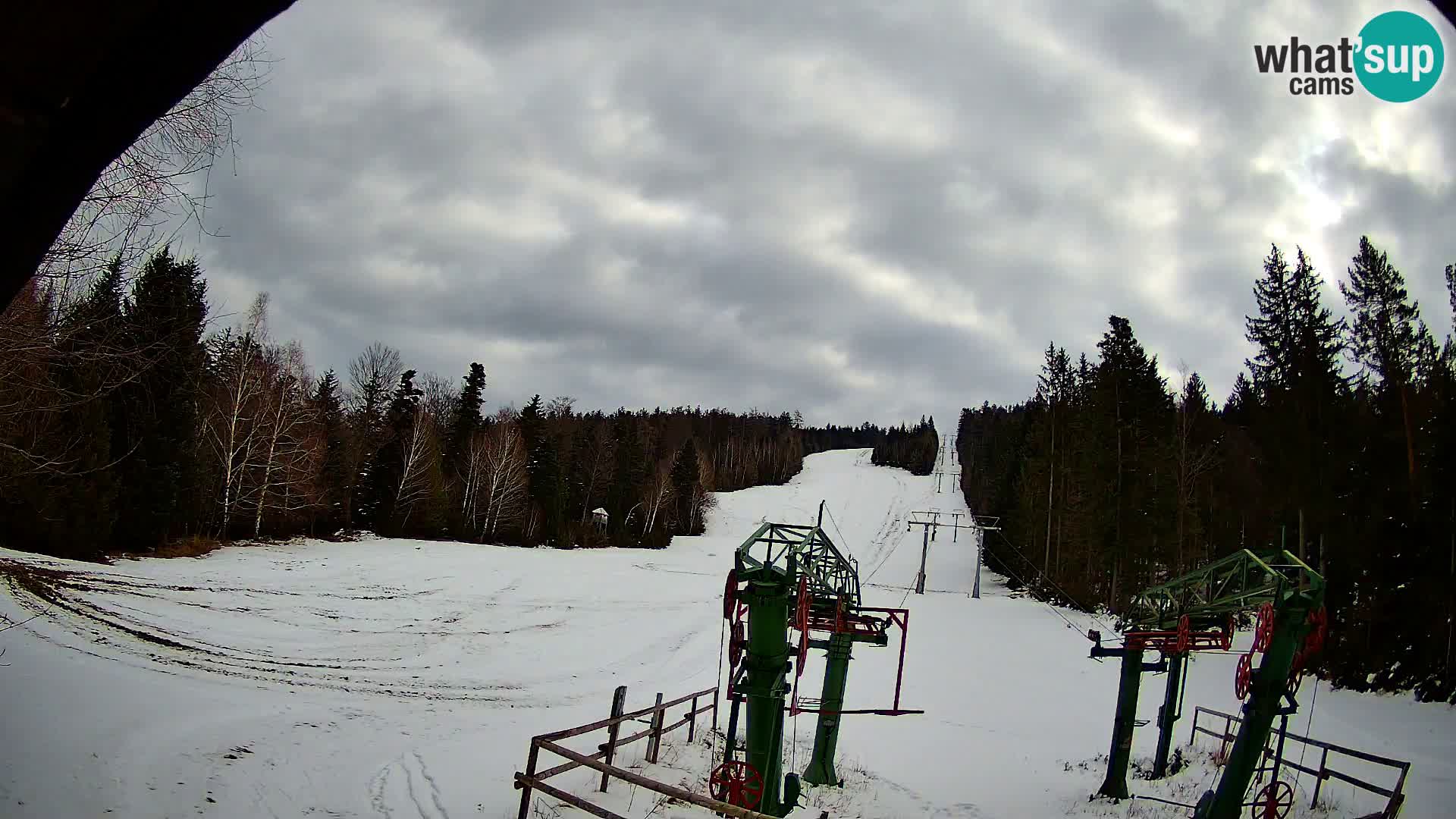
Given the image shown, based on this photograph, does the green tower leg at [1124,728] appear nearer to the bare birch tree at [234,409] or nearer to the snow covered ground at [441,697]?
the snow covered ground at [441,697]

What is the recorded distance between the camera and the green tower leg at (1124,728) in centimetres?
1571

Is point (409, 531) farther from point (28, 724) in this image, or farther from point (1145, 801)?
point (1145, 801)

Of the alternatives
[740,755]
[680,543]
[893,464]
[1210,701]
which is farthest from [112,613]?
[893,464]

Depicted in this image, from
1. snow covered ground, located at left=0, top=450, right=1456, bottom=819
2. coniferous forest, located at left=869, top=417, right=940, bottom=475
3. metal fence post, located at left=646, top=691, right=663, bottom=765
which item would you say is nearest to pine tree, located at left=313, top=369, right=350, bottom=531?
snow covered ground, located at left=0, top=450, right=1456, bottom=819

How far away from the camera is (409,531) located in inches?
1924

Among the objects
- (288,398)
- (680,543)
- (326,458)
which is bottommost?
(680,543)

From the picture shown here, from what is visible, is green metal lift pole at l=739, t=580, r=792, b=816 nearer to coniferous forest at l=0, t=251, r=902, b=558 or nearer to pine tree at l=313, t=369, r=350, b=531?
coniferous forest at l=0, t=251, r=902, b=558

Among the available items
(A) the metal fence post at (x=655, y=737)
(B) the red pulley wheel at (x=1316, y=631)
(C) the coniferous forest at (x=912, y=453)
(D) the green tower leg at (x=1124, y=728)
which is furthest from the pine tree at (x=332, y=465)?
(C) the coniferous forest at (x=912, y=453)

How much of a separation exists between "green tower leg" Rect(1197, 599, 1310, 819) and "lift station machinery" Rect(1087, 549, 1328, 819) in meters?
0.01

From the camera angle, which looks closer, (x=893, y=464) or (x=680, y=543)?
(x=680, y=543)

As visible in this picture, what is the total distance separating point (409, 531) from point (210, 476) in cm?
1467

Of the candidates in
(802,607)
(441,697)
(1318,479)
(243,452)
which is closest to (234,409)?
(243,452)

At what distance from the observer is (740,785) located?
11711mm

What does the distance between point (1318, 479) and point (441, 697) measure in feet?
95.2
